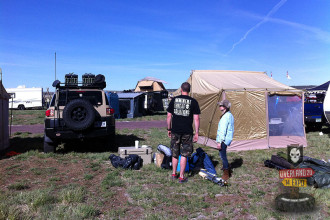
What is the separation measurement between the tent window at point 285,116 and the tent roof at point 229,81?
0.42 metres

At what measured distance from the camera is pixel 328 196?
4.76 m

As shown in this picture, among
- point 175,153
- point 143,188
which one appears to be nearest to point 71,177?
point 143,188

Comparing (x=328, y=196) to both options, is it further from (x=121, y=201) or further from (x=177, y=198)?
(x=121, y=201)

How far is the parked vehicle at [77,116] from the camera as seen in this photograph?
7504mm

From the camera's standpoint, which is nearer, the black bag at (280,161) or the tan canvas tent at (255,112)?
the black bag at (280,161)

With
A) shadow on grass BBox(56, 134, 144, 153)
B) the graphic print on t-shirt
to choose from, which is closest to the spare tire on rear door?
shadow on grass BBox(56, 134, 144, 153)

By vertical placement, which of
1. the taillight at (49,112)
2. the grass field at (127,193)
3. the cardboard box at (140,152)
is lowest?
the grass field at (127,193)

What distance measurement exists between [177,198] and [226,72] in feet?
24.6

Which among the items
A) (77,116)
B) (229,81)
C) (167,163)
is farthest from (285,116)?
(77,116)

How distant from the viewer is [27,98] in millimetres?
36531

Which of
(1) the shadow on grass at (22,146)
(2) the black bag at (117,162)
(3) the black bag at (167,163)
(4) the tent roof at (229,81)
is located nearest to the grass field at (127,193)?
(2) the black bag at (117,162)

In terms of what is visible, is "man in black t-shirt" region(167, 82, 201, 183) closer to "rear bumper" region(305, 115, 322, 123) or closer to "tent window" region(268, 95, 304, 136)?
"tent window" region(268, 95, 304, 136)

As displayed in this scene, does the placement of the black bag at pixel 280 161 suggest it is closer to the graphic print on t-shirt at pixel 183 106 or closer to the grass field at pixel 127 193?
the grass field at pixel 127 193

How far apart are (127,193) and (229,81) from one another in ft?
20.9
